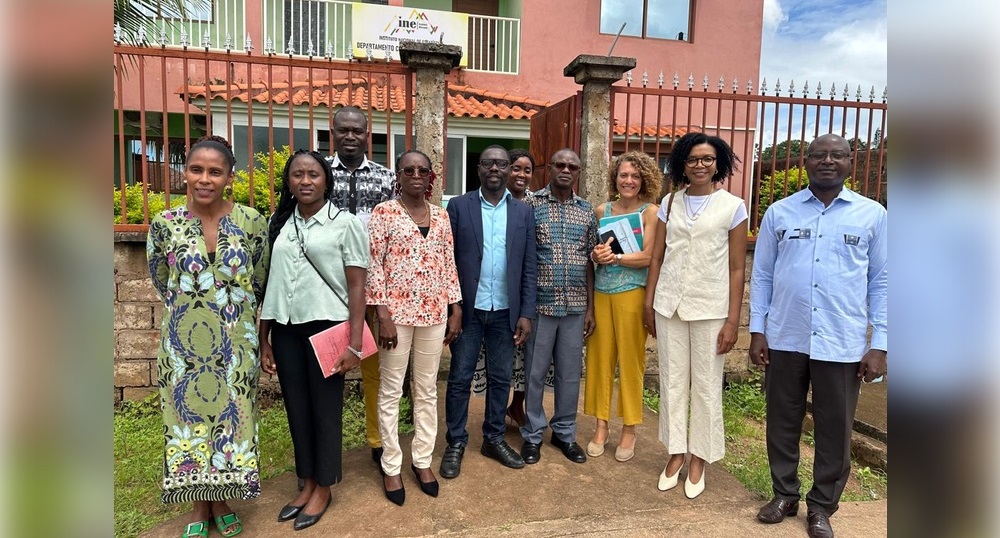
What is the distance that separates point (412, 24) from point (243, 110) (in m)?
3.99

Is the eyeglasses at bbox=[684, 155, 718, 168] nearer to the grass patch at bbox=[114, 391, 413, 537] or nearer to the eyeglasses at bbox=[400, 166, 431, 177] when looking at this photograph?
the eyeglasses at bbox=[400, 166, 431, 177]

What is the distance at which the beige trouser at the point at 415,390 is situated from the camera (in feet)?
10.1

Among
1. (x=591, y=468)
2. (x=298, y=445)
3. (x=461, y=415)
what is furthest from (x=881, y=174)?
(x=298, y=445)

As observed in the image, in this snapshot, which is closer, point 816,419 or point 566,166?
point 816,419

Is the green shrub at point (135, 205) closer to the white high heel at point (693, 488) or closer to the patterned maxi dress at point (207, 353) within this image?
the patterned maxi dress at point (207, 353)

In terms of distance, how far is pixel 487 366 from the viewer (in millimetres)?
3510

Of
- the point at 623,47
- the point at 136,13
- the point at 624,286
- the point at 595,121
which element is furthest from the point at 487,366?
→ the point at 623,47

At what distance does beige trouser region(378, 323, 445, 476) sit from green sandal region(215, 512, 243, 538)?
2.49 ft

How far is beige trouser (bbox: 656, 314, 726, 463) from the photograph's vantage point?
10.5 ft

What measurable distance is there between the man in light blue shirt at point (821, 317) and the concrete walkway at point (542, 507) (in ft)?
0.89

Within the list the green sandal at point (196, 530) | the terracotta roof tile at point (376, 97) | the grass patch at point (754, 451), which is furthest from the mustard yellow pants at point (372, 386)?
the terracotta roof tile at point (376, 97)

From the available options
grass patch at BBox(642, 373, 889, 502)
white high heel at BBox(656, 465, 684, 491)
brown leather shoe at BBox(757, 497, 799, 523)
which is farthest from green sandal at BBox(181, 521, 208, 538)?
grass patch at BBox(642, 373, 889, 502)

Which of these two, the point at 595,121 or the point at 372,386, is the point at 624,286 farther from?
the point at 595,121
